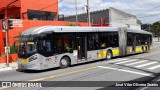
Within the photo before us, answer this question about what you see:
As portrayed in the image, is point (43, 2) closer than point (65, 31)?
No

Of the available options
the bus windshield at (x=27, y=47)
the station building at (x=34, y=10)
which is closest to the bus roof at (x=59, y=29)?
the bus windshield at (x=27, y=47)

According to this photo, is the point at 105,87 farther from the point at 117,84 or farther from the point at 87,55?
the point at 87,55

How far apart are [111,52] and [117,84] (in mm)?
13650

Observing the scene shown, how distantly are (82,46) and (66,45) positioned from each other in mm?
1951

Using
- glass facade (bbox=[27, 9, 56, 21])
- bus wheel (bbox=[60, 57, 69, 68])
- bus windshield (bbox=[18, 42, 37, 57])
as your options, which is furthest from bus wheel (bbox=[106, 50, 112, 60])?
glass facade (bbox=[27, 9, 56, 21])

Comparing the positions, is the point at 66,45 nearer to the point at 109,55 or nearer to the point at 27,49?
the point at 27,49

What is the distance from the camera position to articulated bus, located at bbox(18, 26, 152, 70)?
1830cm

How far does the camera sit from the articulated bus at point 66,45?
1830 cm

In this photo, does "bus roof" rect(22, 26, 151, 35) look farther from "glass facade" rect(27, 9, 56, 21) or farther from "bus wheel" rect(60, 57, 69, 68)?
"glass facade" rect(27, 9, 56, 21)

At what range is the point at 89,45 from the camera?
2270 cm

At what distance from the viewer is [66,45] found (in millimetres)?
20391

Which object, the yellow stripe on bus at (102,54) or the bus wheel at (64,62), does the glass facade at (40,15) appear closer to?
the yellow stripe on bus at (102,54)

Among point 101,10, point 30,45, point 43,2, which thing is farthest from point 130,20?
point 30,45

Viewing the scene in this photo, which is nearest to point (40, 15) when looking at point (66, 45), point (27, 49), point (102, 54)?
point (102, 54)
